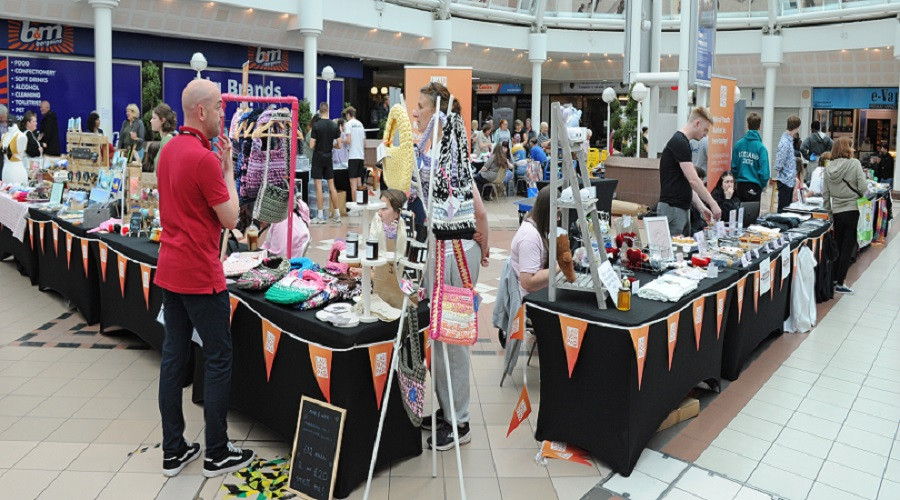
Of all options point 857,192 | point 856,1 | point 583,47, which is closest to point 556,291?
point 857,192

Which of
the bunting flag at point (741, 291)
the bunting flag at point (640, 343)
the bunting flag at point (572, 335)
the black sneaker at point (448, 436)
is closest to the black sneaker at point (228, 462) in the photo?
the black sneaker at point (448, 436)

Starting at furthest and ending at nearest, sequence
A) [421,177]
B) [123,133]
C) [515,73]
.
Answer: [515,73] < [123,133] < [421,177]

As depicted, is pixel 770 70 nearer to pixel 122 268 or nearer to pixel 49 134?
pixel 49 134

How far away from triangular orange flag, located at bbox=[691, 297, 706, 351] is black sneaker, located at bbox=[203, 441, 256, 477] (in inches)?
95.3

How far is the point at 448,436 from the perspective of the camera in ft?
12.3

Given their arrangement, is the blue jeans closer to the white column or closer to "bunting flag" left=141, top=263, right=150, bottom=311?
"bunting flag" left=141, top=263, right=150, bottom=311

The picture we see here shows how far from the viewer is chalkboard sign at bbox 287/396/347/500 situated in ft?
10.5

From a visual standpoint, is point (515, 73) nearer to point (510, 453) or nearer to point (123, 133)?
point (123, 133)

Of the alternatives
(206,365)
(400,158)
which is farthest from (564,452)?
(206,365)

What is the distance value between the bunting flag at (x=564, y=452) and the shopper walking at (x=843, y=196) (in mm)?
5173

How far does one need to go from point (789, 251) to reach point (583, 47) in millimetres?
19170

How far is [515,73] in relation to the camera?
25453mm

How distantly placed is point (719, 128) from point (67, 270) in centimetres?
709

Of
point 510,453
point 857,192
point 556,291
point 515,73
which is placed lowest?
point 510,453
